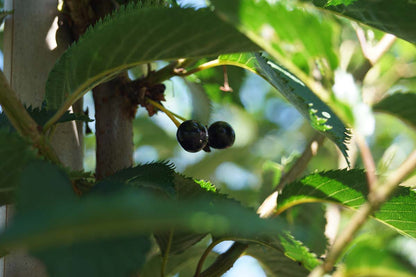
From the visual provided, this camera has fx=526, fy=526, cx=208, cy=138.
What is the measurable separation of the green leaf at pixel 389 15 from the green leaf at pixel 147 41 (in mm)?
157

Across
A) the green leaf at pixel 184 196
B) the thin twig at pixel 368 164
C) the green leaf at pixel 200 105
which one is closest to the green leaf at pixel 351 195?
the green leaf at pixel 184 196

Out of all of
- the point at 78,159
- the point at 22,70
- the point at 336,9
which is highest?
the point at 336,9

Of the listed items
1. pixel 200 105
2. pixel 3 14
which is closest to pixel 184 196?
pixel 3 14

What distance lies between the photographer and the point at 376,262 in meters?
0.42

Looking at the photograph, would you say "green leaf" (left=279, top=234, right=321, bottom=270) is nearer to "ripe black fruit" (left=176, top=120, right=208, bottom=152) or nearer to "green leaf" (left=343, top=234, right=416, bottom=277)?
"green leaf" (left=343, top=234, right=416, bottom=277)

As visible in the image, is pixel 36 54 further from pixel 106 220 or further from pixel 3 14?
pixel 106 220

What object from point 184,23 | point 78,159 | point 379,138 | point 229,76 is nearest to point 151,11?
point 184,23

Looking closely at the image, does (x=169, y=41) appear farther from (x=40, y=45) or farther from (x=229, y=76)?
(x=229, y=76)

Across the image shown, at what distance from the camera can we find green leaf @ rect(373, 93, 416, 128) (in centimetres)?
53

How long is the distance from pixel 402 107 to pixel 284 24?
186 millimetres

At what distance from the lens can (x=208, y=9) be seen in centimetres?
50

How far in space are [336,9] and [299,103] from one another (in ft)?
0.51

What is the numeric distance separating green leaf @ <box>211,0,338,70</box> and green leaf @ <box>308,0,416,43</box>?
0.51ft

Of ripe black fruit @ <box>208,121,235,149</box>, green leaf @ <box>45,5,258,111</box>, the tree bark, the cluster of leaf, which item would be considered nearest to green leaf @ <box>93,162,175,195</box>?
the cluster of leaf
